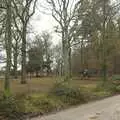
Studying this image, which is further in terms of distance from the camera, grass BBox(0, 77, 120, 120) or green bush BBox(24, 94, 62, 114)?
green bush BBox(24, 94, 62, 114)

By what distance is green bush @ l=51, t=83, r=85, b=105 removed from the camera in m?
17.8

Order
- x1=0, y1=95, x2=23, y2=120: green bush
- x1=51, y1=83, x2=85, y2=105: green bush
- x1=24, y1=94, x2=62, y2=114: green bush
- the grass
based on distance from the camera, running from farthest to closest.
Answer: x1=51, y1=83, x2=85, y2=105: green bush < x1=24, y1=94, x2=62, y2=114: green bush < the grass < x1=0, y1=95, x2=23, y2=120: green bush

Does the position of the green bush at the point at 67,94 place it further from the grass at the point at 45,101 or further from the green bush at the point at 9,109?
the green bush at the point at 9,109

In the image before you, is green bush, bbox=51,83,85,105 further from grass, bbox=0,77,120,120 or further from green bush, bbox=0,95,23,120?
green bush, bbox=0,95,23,120

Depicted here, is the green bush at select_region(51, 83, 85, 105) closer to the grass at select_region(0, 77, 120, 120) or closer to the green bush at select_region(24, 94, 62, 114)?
the grass at select_region(0, 77, 120, 120)

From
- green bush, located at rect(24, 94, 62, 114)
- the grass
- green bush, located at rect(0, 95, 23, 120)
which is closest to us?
green bush, located at rect(0, 95, 23, 120)

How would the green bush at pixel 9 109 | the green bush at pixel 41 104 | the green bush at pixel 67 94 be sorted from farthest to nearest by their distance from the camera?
the green bush at pixel 67 94 < the green bush at pixel 41 104 < the green bush at pixel 9 109

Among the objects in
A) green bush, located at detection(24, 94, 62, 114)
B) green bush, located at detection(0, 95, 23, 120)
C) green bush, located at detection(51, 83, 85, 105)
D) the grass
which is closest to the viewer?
green bush, located at detection(0, 95, 23, 120)

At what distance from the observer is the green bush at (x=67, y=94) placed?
17.8 metres

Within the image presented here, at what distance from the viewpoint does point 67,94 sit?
18188 millimetres

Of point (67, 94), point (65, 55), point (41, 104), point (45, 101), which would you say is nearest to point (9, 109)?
point (41, 104)

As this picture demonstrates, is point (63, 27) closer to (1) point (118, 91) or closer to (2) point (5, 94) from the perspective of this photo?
(1) point (118, 91)

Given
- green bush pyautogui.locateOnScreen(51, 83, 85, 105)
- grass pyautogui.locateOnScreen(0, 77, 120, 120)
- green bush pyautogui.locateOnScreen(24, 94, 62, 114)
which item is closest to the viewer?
grass pyautogui.locateOnScreen(0, 77, 120, 120)

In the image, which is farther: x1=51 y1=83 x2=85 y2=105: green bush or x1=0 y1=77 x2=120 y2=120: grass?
x1=51 y1=83 x2=85 y2=105: green bush
